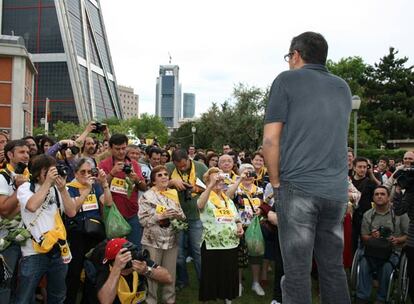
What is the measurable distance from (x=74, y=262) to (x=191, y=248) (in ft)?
6.20

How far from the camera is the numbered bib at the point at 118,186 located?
20.0ft

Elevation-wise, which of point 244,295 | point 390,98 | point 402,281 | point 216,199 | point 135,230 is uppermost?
point 390,98

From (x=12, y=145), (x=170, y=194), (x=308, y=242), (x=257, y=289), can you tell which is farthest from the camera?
(x=257, y=289)

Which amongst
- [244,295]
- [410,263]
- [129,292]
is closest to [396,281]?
[410,263]

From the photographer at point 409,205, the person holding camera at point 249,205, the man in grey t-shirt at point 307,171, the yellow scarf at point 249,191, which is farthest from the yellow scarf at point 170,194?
the man in grey t-shirt at point 307,171

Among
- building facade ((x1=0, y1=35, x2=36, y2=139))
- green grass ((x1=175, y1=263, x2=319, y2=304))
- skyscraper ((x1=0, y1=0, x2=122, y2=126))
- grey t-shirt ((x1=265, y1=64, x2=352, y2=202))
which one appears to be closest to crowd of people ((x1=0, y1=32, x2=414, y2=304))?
grey t-shirt ((x1=265, y1=64, x2=352, y2=202))

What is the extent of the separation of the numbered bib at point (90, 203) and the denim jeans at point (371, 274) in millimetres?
3573

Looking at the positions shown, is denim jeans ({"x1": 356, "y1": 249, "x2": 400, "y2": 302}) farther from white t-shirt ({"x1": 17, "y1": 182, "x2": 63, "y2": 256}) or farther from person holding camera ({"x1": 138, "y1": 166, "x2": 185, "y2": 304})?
white t-shirt ({"x1": 17, "y1": 182, "x2": 63, "y2": 256})

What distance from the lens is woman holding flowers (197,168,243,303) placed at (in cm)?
559

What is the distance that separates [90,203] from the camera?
5.58 meters

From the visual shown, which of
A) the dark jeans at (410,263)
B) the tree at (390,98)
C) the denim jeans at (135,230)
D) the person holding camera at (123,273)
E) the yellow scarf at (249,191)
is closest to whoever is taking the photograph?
the person holding camera at (123,273)

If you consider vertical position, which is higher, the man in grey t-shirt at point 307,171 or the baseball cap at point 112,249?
the man in grey t-shirt at point 307,171

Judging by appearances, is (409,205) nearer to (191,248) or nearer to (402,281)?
(402,281)

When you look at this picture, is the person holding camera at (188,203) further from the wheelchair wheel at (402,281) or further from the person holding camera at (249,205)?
the wheelchair wheel at (402,281)
